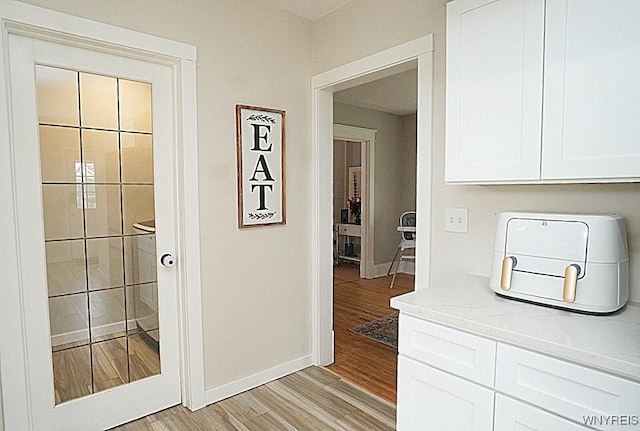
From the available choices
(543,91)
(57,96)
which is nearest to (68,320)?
(57,96)

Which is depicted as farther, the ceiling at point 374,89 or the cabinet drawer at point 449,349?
the ceiling at point 374,89

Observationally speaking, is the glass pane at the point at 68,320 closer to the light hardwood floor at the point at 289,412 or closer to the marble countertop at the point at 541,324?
the light hardwood floor at the point at 289,412

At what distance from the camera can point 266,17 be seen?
2.63 meters

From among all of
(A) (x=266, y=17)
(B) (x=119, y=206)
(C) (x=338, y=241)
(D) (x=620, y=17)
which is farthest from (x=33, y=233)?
(C) (x=338, y=241)

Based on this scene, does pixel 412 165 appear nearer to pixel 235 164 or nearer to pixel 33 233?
pixel 235 164

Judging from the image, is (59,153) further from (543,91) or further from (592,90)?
(592,90)

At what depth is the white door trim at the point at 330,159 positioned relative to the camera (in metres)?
2.16

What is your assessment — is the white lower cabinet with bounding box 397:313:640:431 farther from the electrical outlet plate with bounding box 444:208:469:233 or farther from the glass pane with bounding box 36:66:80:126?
the glass pane with bounding box 36:66:80:126

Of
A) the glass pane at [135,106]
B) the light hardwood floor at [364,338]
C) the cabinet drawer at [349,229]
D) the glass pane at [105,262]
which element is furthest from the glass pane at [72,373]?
the cabinet drawer at [349,229]

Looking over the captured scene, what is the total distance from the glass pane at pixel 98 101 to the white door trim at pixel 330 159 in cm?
134

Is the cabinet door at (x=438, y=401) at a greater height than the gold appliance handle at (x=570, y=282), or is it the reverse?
the gold appliance handle at (x=570, y=282)

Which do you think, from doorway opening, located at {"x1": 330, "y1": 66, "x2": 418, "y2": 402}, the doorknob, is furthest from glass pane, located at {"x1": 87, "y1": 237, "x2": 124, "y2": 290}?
doorway opening, located at {"x1": 330, "y1": 66, "x2": 418, "y2": 402}

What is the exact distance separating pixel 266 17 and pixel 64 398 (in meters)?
2.60

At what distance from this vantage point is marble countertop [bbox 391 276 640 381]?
1.10 metres
